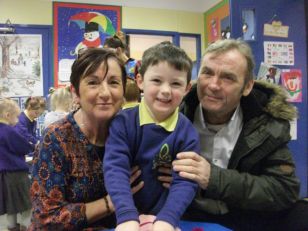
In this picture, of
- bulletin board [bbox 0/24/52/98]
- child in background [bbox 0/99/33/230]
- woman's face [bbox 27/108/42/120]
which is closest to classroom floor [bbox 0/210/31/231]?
child in background [bbox 0/99/33/230]

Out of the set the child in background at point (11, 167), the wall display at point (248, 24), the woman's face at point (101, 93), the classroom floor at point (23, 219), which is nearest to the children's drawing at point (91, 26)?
the child in background at point (11, 167)

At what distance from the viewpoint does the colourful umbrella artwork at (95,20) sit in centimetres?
543

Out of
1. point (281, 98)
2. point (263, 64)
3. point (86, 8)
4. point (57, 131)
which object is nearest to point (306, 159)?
point (263, 64)

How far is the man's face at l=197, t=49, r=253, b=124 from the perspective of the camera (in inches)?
59.1

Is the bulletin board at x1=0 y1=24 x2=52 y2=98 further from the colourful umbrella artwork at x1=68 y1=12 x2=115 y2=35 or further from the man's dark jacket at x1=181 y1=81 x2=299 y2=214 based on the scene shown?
the man's dark jacket at x1=181 y1=81 x2=299 y2=214

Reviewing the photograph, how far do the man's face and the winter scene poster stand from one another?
168 inches

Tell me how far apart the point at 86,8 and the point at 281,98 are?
14.9ft

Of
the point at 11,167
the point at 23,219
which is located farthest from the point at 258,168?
the point at 23,219

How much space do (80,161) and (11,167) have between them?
A: 270 cm

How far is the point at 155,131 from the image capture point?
1.24m

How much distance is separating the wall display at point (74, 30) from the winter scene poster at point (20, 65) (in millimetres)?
284

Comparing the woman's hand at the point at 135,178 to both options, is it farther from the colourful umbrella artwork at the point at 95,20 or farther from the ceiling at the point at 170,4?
the ceiling at the point at 170,4

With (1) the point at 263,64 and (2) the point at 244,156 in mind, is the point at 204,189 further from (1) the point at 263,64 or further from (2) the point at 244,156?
(1) the point at 263,64

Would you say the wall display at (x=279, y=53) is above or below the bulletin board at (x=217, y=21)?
below
